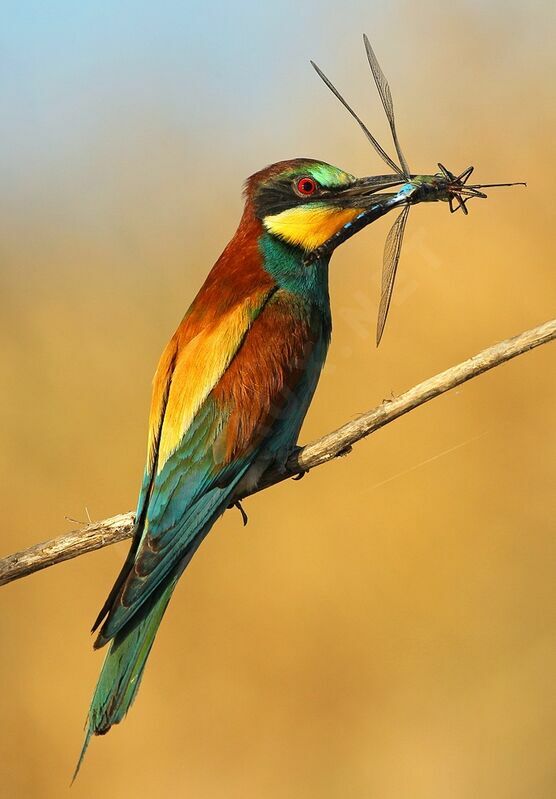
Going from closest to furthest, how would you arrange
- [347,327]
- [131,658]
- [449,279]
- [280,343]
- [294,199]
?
[131,658] → [280,343] → [294,199] → [347,327] → [449,279]

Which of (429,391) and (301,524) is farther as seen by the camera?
(301,524)

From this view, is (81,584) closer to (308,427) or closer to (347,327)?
(308,427)

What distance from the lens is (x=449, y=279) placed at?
377cm

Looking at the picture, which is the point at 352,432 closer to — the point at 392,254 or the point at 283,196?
the point at 392,254

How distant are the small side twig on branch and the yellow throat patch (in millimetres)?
577

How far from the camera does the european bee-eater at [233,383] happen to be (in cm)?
215

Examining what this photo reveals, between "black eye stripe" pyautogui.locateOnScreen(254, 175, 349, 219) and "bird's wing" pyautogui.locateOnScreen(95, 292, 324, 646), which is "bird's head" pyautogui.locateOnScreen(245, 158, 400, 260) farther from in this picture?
"bird's wing" pyautogui.locateOnScreen(95, 292, 324, 646)

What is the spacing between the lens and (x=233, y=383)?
2.32 m

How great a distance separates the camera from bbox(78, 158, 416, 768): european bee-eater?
215 cm

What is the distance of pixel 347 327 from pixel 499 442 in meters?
0.69

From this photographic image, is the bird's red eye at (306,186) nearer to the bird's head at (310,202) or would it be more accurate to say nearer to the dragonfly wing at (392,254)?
the bird's head at (310,202)

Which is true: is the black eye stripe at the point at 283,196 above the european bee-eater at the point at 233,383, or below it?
above

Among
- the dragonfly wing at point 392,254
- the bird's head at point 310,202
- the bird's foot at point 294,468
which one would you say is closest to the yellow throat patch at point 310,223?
the bird's head at point 310,202

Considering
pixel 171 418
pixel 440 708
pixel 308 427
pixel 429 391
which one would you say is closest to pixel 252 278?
pixel 171 418
